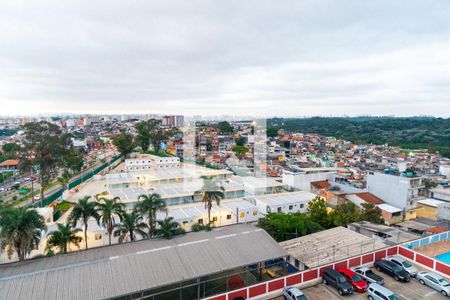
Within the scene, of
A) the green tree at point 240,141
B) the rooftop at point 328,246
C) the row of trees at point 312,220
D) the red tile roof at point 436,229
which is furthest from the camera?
the green tree at point 240,141

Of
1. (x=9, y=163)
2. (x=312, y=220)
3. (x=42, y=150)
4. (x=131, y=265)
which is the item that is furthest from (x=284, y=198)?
(x=9, y=163)

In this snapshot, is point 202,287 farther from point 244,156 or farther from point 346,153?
point 346,153

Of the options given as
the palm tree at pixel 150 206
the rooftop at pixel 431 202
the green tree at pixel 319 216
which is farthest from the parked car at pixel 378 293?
the rooftop at pixel 431 202

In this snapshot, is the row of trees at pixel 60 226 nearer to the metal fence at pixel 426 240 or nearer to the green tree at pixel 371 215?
the metal fence at pixel 426 240

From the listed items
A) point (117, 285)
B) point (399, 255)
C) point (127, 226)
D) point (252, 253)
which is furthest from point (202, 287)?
point (399, 255)

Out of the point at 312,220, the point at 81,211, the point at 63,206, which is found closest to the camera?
the point at 81,211

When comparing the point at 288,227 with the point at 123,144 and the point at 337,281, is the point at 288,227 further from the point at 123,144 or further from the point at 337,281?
the point at 123,144
